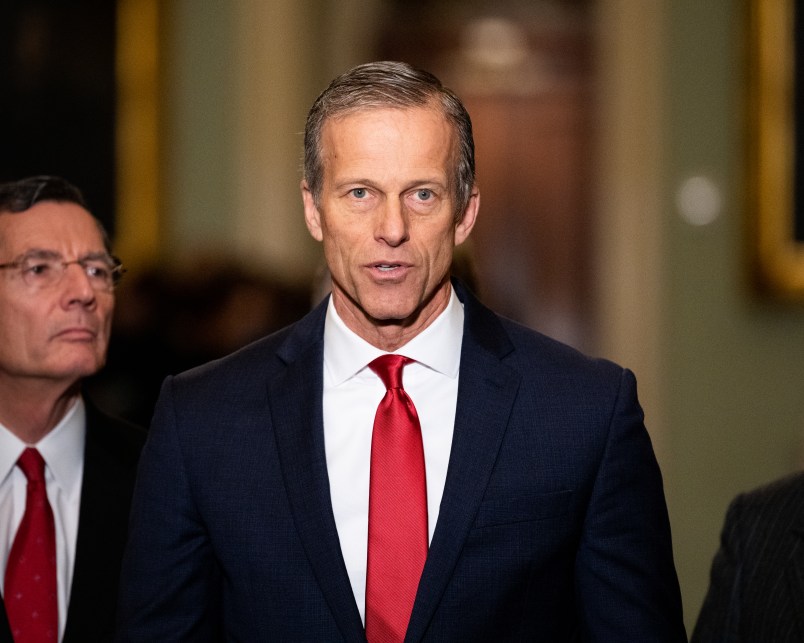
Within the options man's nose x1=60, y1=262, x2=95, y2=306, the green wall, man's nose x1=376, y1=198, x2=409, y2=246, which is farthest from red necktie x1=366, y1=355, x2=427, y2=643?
the green wall

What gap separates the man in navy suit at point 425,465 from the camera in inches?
80.0

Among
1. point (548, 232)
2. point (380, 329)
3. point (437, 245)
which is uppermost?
point (437, 245)

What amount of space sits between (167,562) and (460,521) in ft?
1.67

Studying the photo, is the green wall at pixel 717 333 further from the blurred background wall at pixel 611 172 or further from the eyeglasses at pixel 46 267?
the eyeglasses at pixel 46 267

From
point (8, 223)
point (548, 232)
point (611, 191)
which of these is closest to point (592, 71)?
point (548, 232)

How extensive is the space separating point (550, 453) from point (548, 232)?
25.7ft

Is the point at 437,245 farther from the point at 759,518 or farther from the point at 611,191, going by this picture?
the point at 611,191

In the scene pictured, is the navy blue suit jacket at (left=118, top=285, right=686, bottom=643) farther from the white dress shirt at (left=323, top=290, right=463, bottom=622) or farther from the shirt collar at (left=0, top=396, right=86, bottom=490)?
the shirt collar at (left=0, top=396, right=86, bottom=490)

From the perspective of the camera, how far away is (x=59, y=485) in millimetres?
2576

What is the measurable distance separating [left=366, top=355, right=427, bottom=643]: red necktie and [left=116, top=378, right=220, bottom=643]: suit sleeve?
0.31 metres

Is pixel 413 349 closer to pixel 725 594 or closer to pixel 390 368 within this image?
pixel 390 368

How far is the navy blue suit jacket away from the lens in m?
2.04

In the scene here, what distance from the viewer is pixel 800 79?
21.5 feet

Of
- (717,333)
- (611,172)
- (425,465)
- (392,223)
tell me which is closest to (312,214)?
(392,223)
